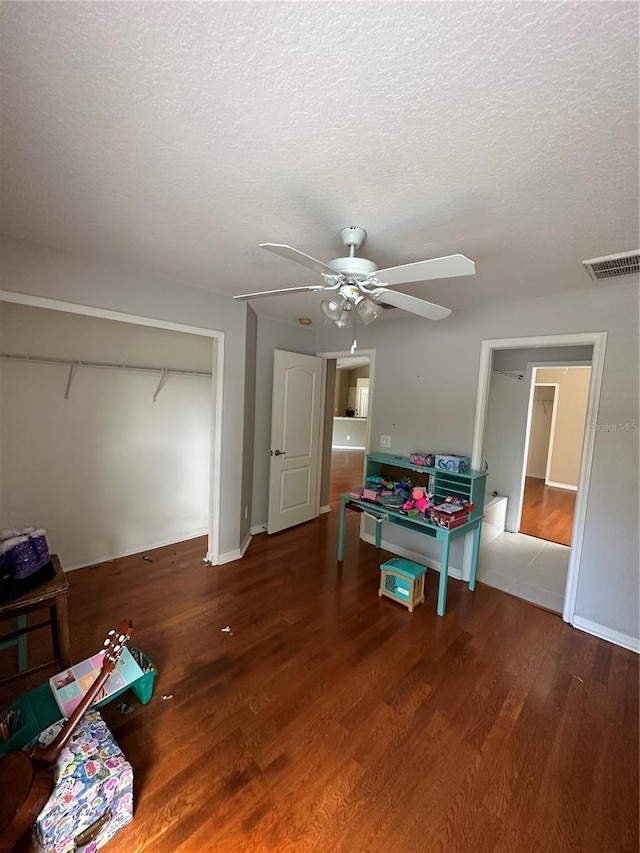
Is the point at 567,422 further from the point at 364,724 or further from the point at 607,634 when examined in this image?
the point at 364,724

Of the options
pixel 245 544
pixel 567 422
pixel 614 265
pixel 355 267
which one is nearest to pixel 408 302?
pixel 355 267

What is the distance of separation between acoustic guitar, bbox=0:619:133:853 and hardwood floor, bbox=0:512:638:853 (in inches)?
13.0

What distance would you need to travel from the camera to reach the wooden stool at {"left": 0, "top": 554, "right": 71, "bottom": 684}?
5.08ft

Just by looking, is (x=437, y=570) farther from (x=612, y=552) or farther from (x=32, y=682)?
(x=32, y=682)

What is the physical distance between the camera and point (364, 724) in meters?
1.75

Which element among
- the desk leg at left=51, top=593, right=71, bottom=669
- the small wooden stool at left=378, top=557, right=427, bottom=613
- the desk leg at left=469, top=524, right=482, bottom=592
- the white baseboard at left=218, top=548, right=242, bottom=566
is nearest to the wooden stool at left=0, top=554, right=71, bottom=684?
the desk leg at left=51, top=593, right=71, bottom=669

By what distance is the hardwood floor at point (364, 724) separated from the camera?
134 centimetres

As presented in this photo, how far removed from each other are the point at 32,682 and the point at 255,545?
6.73ft

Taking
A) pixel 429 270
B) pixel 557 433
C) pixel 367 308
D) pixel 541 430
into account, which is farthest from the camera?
pixel 541 430

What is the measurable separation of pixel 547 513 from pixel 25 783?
19.4 feet

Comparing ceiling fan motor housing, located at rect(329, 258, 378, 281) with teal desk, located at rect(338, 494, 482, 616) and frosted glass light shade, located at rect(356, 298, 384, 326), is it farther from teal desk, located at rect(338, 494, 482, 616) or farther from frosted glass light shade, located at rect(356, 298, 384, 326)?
teal desk, located at rect(338, 494, 482, 616)

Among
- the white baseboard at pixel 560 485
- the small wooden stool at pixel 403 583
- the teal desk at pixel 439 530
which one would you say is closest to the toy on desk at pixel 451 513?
the teal desk at pixel 439 530

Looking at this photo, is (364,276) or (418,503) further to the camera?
(418,503)

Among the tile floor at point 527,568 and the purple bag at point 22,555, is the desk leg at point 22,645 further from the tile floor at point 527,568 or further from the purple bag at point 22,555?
the tile floor at point 527,568
